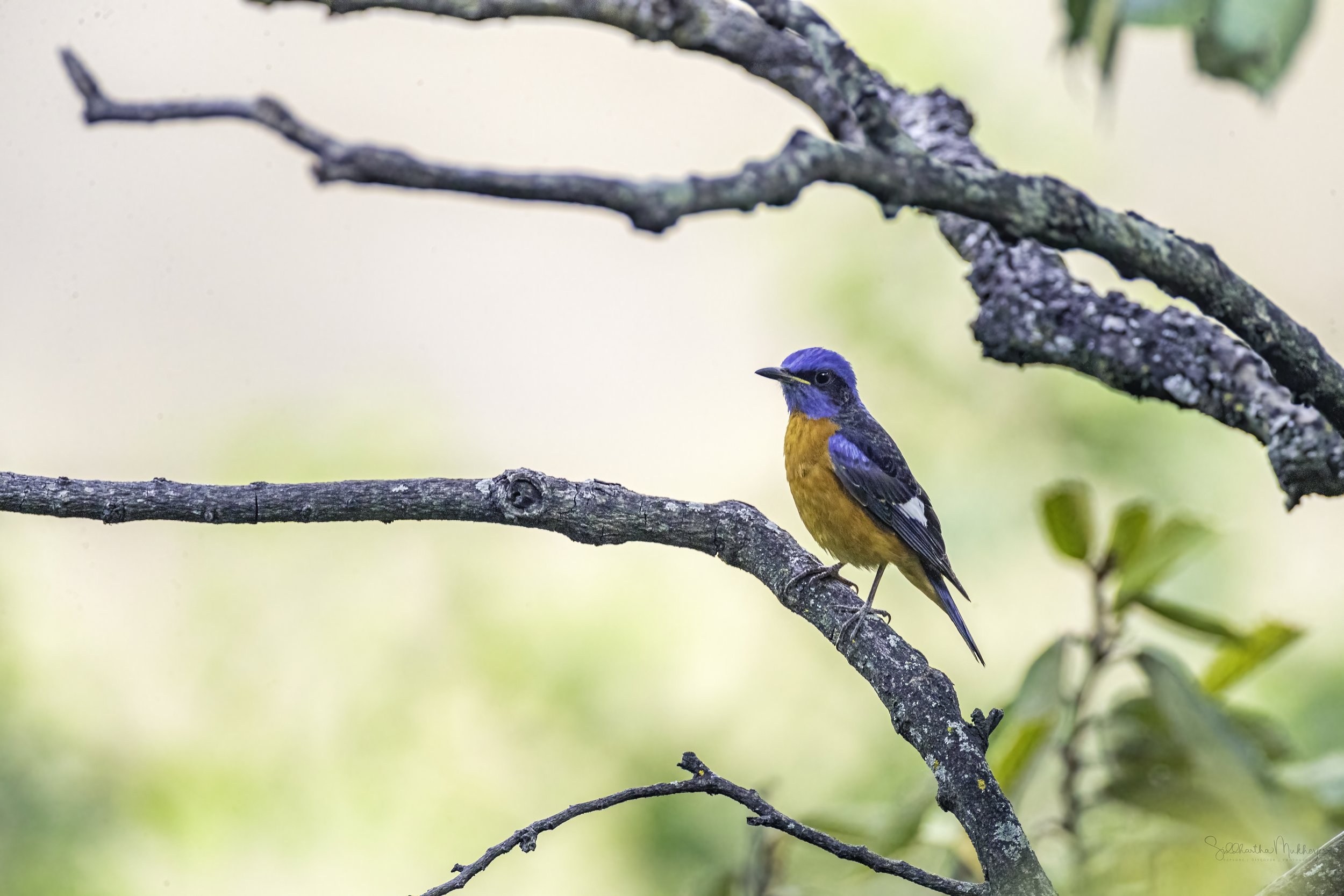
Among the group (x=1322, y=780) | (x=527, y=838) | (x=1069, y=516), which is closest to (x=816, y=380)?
(x=1069, y=516)

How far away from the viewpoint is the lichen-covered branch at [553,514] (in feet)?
8.19

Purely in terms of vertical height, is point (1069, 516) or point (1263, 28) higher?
point (1263, 28)

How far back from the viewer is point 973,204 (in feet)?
6.72

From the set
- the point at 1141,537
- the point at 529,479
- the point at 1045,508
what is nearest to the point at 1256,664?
the point at 1141,537

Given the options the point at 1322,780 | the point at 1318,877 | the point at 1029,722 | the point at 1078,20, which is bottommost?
the point at 1318,877

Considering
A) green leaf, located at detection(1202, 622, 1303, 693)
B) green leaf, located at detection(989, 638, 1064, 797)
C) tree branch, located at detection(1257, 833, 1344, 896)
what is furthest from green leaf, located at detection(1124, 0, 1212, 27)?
green leaf, located at detection(1202, 622, 1303, 693)

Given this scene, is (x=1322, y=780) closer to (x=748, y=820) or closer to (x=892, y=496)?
(x=892, y=496)

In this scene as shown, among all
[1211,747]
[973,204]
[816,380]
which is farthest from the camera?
[816,380]

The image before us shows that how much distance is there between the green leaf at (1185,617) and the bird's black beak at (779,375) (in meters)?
1.94

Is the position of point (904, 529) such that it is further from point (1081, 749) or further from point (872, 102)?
point (872, 102)

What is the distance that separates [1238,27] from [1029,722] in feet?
6.79

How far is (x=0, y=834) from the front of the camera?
282 inches
